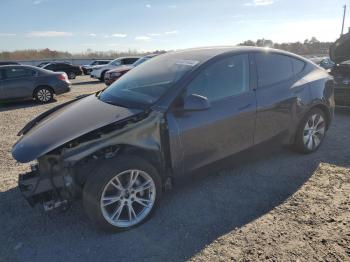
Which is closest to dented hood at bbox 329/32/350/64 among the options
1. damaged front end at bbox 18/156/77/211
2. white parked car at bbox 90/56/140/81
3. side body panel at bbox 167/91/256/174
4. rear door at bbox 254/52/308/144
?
rear door at bbox 254/52/308/144

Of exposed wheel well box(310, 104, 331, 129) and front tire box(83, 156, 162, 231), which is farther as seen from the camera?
exposed wheel well box(310, 104, 331, 129)

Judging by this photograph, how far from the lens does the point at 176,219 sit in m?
3.30

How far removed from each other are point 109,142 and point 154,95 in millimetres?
785

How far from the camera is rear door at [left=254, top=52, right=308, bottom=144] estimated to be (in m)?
3.99

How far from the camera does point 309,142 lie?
4820 mm

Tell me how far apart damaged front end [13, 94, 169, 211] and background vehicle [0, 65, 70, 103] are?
29.4 feet

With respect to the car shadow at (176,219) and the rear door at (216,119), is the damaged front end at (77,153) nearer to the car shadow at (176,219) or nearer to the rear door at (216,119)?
the rear door at (216,119)

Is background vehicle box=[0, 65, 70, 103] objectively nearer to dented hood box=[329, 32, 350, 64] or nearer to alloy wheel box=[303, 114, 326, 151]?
dented hood box=[329, 32, 350, 64]

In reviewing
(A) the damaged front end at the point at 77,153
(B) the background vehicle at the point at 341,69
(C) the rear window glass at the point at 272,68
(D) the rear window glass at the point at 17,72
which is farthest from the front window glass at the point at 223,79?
(D) the rear window glass at the point at 17,72

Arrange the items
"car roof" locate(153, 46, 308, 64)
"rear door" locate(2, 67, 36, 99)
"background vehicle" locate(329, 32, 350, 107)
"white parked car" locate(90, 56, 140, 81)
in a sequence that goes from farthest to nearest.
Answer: "white parked car" locate(90, 56, 140, 81) → "rear door" locate(2, 67, 36, 99) → "background vehicle" locate(329, 32, 350, 107) → "car roof" locate(153, 46, 308, 64)

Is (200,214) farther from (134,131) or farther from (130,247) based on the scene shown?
(134,131)

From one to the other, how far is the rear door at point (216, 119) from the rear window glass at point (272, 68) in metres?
0.23

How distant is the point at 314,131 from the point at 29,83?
9.92 meters

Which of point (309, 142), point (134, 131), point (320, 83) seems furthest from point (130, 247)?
point (320, 83)
